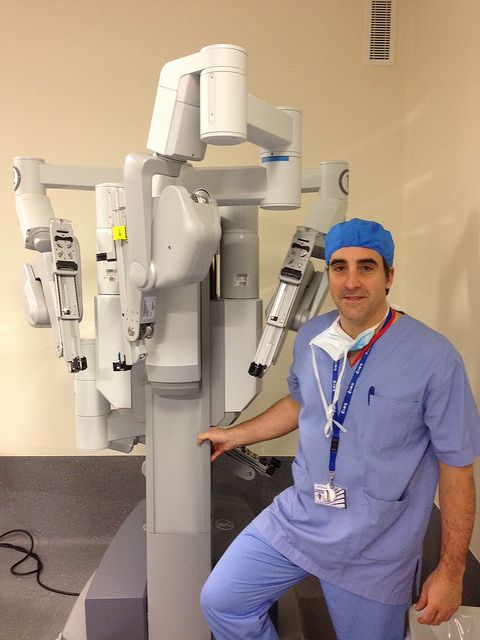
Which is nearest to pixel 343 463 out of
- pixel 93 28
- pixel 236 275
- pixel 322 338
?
pixel 322 338

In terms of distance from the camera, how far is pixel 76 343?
1549 mm

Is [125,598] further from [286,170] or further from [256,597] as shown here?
[286,170]

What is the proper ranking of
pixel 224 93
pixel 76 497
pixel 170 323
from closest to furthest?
pixel 224 93 → pixel 170 323 → pixel 76 497

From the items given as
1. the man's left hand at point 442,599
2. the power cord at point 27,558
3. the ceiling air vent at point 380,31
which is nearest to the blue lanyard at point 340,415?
the man's left hand at point 442,599

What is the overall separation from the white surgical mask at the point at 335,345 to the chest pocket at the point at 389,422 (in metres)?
0.07

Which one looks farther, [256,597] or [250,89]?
[250,89]

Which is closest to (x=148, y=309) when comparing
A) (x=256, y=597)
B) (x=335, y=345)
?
(x=335, y=345)

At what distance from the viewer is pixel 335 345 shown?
1394 mm

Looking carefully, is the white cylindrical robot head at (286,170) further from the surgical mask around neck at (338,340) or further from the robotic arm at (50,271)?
the robotic arm at (50,271)

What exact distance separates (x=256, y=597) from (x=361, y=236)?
38.1 inches

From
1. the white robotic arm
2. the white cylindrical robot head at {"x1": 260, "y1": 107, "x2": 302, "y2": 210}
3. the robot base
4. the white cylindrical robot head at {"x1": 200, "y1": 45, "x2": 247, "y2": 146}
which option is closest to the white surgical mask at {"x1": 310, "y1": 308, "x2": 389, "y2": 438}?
the white robotic arm

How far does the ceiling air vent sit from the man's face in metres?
1.36

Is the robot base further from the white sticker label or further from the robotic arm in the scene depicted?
the white sticker label

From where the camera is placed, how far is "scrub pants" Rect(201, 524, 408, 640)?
1.34 metres
